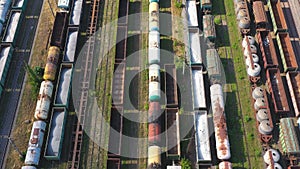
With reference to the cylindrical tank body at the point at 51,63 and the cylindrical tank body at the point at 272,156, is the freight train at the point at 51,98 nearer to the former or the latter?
the cylindrical tank body at the point at 51,63

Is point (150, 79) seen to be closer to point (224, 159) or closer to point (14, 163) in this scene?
point (224, 159)

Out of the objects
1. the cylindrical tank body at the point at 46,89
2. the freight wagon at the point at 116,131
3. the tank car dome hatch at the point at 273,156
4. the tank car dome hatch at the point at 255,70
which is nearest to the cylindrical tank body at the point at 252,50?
the tank car dome hatch at the point at 255,70

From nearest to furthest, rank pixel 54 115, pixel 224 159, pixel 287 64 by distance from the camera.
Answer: pixel 224 159 → pixel 54 115 → pixel 287 64

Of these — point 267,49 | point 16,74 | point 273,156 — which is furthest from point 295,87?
point 16,74

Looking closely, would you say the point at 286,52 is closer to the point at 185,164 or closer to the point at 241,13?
the point at 241,13

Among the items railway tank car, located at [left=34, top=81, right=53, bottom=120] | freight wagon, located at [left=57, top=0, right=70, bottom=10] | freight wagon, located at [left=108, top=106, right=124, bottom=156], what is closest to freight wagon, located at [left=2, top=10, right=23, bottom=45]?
freight wagon, located at [left=57, top=0, right=70, bottom=10]

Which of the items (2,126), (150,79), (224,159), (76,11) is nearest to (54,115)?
(2,126)
